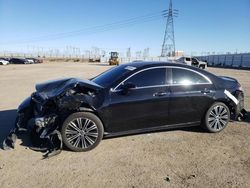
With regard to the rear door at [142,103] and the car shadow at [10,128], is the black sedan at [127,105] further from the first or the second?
the car shadow at [10,128]

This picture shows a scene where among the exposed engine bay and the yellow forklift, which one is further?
the yellow forklift

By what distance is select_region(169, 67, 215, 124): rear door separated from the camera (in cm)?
571

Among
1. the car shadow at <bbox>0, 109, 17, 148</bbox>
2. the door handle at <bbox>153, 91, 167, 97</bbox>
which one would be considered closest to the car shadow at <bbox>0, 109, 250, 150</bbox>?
the car shadow at <bbox>0, 109, 17, 148</bbox>

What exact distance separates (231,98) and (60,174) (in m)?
4.22

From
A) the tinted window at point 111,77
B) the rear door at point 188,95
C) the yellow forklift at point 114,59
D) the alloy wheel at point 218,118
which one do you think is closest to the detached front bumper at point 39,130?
the tinted window at point 111,77

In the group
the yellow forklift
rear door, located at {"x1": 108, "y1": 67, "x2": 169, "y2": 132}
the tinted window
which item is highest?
the tinted window

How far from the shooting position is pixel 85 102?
501cm

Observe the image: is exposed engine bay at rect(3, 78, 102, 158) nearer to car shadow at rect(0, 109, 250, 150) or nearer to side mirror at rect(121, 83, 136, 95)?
car shadow at rect(0, 109, 250, 150)

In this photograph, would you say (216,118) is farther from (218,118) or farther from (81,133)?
(81,133)

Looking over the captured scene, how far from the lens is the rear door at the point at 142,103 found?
17.2ft

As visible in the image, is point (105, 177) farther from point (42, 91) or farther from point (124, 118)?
point (42, 91)

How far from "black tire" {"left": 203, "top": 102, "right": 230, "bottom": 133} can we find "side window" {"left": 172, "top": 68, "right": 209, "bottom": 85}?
0.63 meters

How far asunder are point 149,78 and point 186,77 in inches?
34.9

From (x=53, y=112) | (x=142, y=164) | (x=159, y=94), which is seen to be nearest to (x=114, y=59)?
(x=159, y=94)
